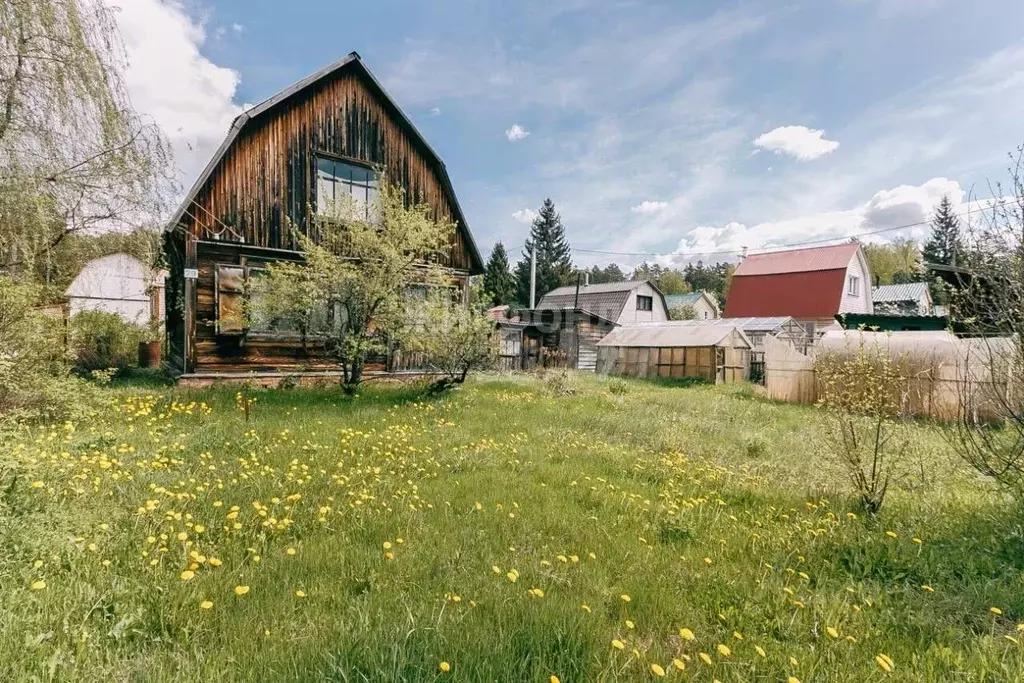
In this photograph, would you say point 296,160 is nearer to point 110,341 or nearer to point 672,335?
point 110,341

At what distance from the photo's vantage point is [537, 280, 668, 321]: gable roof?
38.0 meters

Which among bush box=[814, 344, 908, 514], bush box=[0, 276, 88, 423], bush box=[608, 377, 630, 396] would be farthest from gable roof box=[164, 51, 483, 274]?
bush box=[814, 344, 908, 514]

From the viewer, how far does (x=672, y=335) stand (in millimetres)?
21859

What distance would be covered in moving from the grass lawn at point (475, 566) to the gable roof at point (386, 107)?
711cm

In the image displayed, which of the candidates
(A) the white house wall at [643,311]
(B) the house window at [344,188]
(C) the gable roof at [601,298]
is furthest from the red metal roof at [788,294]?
(B) the house window at [344,188]

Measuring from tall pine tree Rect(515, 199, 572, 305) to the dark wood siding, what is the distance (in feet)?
122

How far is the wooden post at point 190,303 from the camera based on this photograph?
1166 cm

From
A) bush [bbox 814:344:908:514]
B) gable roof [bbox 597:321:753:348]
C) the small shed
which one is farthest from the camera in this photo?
gable roof [bbox 597:321:753:348]

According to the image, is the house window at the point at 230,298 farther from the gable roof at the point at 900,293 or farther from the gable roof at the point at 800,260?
the gable roof at the point at 900,293

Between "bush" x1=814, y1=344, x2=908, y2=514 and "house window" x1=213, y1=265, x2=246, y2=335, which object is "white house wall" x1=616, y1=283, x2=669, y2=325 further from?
"bush" x1=814, y1=344, x2=908, y2=514

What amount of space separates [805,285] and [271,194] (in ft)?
115

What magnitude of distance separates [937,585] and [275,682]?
14.4ft

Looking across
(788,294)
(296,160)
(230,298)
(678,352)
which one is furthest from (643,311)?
(230,298)

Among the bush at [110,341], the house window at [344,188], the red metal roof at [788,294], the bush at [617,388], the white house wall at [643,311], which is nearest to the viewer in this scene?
the house window at [344,188]
